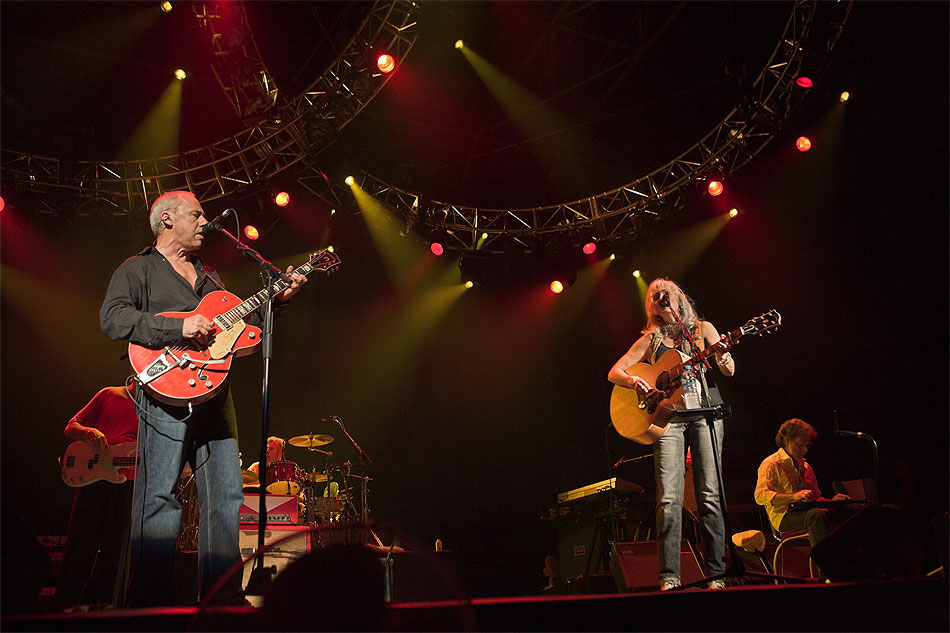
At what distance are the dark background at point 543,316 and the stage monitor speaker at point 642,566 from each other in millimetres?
2538

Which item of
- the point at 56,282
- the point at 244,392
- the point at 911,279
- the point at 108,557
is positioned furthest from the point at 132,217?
the point at 911,279

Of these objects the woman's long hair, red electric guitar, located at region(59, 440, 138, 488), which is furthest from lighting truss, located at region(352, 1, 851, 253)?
red electric guitar, located at region(59, 440, 138, 488)

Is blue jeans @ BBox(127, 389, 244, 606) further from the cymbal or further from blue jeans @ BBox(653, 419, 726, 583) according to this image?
the cymbal

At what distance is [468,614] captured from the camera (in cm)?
146

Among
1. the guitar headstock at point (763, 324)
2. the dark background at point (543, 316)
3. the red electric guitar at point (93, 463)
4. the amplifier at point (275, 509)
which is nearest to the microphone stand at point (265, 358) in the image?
the red electric guitar at point (93, 463)

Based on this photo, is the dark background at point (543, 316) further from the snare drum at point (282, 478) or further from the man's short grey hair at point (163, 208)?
the man's short grey hair at point (163, 208)

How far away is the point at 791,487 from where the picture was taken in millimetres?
5906

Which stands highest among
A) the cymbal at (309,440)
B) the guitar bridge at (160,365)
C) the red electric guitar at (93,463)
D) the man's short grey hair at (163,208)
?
the man's short grey hair at (163,208)

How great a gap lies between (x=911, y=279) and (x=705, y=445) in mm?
6042

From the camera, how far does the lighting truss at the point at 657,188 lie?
23.9 feet

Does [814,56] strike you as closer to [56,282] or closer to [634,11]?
[634,11]

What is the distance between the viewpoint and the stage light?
6781 millimetres

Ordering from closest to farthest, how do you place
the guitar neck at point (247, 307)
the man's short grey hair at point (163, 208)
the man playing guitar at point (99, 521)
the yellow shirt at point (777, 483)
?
the guitar neck at point (247, 307), the man's short grey hair at point (163, 208), the man playing guitar at point (99, 521), the yellow shirt at point (777, 483)

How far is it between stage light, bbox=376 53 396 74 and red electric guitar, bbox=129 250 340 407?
4.15 m
